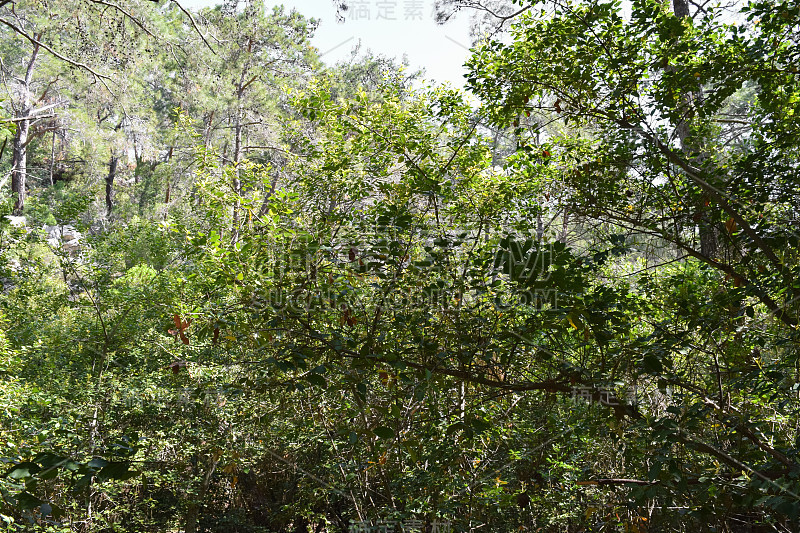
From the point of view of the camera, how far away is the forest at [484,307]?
6.72ft

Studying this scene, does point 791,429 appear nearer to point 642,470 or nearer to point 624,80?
point 642,470

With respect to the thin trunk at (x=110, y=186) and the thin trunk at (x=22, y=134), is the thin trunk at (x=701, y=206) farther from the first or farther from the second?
the thin trunk at (x=110, y=186)

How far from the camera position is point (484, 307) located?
2.63 m

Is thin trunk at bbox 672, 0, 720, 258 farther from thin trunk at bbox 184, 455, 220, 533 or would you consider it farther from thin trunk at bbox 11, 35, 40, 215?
thin trunk at bbox 11, 35, 40, 215

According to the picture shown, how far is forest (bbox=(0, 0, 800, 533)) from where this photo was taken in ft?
6.72

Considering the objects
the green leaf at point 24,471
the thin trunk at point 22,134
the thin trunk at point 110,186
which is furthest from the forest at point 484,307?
the thin trunk at point 110,186

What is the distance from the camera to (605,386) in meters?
1.94

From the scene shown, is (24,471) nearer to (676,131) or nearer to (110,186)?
(676,131)

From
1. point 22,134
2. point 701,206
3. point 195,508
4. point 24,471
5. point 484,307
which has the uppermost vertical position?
point 22,134

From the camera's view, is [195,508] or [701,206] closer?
[701,206]

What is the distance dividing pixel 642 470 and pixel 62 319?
7259 millimetres

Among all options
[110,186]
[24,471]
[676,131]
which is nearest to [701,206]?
[676,131]

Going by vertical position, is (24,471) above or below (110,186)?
below

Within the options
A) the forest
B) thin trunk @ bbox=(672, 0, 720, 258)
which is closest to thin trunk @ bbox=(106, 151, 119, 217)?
the forest
